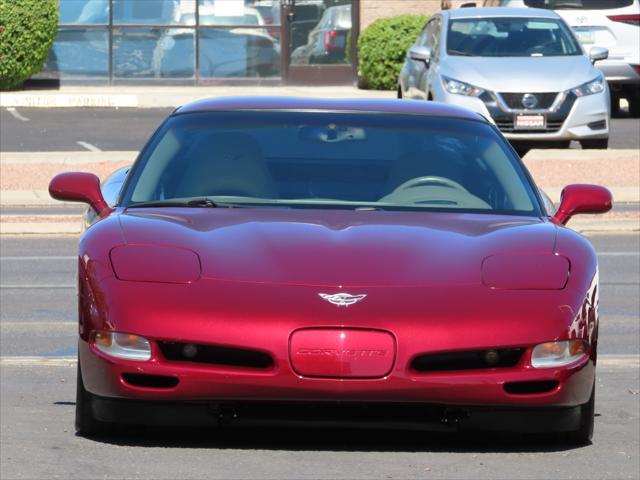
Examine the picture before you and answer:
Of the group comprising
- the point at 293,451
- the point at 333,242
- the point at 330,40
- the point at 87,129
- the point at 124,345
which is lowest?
the point at 87,129

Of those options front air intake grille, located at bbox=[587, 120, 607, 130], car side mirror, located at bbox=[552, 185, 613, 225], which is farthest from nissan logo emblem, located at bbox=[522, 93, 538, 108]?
car side mirror, located at bbox=[552, 185, 613, 225]

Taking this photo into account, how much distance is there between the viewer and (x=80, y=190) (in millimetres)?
6820

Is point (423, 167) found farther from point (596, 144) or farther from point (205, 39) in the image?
point (205, 39)

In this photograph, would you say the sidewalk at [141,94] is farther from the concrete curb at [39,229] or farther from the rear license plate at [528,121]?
the concrete curb at [39,229]

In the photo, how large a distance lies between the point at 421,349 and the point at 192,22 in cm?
2469

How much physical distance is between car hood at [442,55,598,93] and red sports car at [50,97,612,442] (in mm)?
12616

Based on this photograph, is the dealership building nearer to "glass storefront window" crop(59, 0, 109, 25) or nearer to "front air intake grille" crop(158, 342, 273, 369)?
"glass storefront window" crop(59, 0, 109, 25)

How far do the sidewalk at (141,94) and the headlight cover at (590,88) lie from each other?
8.13m

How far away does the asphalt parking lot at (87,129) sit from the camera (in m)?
22.4

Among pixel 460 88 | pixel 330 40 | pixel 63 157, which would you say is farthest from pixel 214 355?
pixel 330 40

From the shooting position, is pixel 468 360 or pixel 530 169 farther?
pixel 530 169

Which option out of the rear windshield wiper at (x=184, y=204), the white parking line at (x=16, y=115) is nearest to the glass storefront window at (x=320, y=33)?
the white parking line at (x=16, y=115)

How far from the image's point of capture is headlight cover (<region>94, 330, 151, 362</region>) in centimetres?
558

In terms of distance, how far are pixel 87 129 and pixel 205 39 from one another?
5907mm
